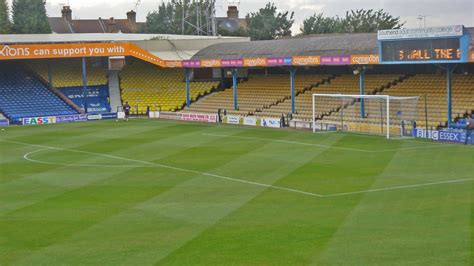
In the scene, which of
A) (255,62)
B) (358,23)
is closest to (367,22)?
(358,23)

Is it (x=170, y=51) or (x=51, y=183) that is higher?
(x=170, y=51)

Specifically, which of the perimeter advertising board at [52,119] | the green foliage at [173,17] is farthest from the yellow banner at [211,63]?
the green foliage at [173,17]

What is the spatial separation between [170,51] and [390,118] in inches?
1255

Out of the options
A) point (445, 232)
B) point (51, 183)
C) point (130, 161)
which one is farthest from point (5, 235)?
point (130, 161)

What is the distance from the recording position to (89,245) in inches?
835

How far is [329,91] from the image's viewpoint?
60656 millimetres

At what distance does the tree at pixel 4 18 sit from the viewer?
9826cm

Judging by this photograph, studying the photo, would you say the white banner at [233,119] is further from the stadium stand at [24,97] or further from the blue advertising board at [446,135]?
the blue advertising board at [446,135]

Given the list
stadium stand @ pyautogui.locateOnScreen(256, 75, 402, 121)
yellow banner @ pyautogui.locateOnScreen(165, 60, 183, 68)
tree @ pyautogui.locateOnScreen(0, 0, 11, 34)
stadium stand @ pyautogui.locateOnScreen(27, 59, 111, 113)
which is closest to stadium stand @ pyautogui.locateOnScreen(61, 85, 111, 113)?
stadium stand @ pyautogui.locateOnScreen(27, 59, 111, 113)

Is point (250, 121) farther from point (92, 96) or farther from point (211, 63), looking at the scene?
point (92, 96)

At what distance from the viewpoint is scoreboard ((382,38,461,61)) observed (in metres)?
44.1

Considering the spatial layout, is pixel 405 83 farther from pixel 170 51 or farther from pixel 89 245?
pixel 89 245

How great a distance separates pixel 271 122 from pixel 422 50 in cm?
1365

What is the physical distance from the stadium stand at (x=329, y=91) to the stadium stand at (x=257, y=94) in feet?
3.91
